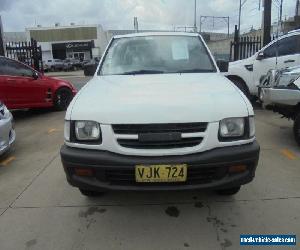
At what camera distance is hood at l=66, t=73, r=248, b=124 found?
3.18 metres

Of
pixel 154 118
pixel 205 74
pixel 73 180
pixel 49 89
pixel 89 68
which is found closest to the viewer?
pixel 154 118

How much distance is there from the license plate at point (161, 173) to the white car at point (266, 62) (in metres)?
6.27

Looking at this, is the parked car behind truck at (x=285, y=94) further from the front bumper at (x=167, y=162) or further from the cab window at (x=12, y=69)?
the cab window at (x=12, y=69)

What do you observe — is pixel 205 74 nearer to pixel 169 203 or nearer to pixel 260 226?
pixel 169 203

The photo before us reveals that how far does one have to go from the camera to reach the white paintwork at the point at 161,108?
317cm

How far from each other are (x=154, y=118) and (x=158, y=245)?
1035 mm

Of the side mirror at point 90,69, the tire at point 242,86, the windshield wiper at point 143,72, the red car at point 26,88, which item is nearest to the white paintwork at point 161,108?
the windshield wiper at point 143,72

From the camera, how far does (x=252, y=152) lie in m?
3.25

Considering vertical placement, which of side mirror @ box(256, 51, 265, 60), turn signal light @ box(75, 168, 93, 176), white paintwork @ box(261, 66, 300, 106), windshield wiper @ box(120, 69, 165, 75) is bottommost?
turn signal light @ box(75, 168, 93, 176)

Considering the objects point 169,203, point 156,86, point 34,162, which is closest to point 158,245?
point 169,203

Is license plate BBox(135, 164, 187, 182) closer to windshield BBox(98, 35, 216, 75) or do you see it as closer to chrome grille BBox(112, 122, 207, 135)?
chrome grille BBox(112, 122, 207, 135)

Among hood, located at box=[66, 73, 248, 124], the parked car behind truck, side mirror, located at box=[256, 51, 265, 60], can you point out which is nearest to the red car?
side mirror, located at box=[256, 51, 265, 60]

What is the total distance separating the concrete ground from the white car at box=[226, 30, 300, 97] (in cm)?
447

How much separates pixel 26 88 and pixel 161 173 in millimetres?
6606
